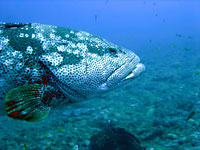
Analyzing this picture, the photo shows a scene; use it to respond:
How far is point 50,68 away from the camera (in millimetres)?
1885

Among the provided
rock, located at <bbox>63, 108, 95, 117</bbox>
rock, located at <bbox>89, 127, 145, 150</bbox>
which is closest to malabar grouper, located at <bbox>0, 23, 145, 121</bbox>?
rock, located at <bbox>89, 127, 145, 150</bbox>

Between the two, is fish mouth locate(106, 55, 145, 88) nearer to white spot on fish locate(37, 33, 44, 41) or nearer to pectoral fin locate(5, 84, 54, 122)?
pectoral fin locate(5, 84, 54, 122)

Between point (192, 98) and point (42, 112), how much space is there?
7043mm

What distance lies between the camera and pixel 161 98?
728cm

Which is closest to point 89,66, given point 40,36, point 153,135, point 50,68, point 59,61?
point 59,61

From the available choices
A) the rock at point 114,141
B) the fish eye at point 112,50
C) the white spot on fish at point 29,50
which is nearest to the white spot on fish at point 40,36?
the white spot on fish at point 29,50

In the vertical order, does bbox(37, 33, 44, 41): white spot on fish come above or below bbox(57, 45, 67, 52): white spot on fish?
above

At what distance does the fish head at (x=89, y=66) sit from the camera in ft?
6.39

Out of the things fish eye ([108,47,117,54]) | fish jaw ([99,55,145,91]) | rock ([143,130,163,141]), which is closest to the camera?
fish jaw ([99,55,145,91])

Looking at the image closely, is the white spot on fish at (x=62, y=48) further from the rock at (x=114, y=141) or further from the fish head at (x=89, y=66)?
the rock at (x=114, y=141)

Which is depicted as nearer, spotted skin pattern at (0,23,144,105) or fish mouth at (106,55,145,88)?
spotted skin pattern at (0,23,144,105)

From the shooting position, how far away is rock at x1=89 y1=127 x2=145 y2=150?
130 inches

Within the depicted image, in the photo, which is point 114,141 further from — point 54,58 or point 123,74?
point 54,58

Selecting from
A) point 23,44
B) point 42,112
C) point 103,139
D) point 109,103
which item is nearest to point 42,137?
point 103,139
